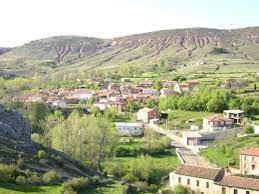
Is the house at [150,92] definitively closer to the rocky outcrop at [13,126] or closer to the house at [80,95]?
the house at [80,95]

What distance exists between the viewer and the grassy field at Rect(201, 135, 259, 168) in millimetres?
61219

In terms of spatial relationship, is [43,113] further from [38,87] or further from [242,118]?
[38,87]

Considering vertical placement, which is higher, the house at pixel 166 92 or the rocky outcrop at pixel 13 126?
the rocky outcrop at pixel 13 126

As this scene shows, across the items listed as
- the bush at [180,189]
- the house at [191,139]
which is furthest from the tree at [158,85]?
the bush at [180,189]

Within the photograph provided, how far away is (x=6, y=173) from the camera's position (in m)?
33.3

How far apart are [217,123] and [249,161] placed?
31508mm

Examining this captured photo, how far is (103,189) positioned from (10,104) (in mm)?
56724

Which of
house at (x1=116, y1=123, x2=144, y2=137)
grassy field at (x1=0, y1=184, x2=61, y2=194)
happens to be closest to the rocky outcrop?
grassy field at (x1=0, y1=184, x2=61, y2=194)

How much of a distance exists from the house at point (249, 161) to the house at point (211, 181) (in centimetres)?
1193

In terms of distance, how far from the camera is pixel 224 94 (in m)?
101

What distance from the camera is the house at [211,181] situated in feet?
135

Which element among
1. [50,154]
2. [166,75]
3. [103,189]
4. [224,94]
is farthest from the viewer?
[166,75]

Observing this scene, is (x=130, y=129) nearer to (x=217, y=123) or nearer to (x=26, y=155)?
(x=217, y=123)

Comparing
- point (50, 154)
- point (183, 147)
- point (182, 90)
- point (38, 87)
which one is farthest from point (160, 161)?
point (38, 87)
